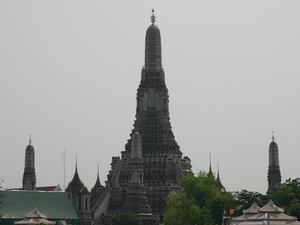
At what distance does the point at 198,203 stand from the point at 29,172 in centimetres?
2961

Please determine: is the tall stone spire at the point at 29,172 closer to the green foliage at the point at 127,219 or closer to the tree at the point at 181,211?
the green foliage at the point at 127,219

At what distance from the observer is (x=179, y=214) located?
129375 mm

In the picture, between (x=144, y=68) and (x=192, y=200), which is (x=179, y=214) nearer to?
(x=192, y=200)

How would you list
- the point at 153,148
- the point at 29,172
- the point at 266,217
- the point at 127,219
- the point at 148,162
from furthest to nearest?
the point at 153,148
the point at 148,162
the point at 29,172
the point at 127,219
the point at 266,217

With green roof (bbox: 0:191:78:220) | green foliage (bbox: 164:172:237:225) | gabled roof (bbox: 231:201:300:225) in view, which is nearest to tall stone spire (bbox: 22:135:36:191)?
green roof (bbox: 0:191:78:220)

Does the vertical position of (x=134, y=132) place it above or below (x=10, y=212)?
above

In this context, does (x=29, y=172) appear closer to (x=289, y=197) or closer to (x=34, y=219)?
(x=34, y=219)

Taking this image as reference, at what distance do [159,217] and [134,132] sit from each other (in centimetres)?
1154

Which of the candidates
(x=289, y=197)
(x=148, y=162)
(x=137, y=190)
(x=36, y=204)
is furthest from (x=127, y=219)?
(x=289, y=197)

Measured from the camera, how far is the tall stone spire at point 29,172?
15275 cm

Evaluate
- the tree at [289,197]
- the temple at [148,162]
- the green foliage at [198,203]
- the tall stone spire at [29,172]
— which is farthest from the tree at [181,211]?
the tall stone spire at [29,172]

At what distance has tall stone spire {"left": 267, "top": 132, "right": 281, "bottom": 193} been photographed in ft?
497

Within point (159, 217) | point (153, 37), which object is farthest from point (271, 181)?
point (153, 37)

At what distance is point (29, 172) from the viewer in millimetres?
153625
